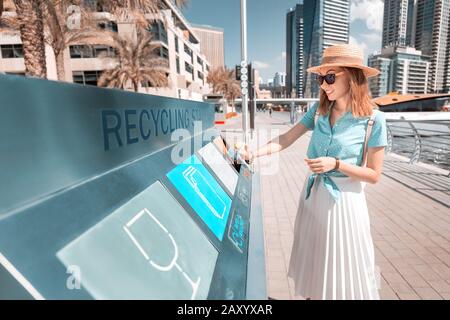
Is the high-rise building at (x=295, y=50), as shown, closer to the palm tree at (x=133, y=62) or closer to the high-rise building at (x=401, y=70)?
the high-rise building at (x=401, y=70)

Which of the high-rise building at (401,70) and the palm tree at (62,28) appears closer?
the palm tree at (62,28)

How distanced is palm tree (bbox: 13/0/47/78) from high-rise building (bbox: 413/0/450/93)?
5063 inches

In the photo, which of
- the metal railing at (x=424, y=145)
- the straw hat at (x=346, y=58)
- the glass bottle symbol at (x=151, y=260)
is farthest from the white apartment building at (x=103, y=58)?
the glass bottle symbol at (x=151, y=260)

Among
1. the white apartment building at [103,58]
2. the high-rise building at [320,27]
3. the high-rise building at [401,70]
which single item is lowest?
the white apartment building at [103,58]

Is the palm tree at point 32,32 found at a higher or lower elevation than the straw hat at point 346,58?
higher

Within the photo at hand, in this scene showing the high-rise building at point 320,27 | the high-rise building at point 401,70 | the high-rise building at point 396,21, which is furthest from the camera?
the high-rise building at point 396,21

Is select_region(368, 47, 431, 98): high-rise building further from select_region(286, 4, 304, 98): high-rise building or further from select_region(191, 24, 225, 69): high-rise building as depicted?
select_region(191, 24, 225, 69): high-rise building

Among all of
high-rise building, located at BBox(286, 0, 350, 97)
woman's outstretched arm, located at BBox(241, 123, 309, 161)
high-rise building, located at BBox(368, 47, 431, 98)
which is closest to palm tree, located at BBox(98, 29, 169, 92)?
woman's outstretched arm, located at BBox(241, 123, 309, 161)

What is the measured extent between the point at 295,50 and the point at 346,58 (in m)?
153

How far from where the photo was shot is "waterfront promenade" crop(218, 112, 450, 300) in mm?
2545

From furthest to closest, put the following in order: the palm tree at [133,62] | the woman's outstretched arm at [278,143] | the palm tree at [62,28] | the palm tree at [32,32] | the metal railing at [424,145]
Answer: the palm tree at [133,62] → the palm tree at [62,28] → the palm tree at [32,32] → the metal railing at [424,145] → the woman's outstretched arm at [278,143]

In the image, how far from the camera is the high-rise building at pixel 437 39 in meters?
102

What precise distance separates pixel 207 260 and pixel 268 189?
470cm
